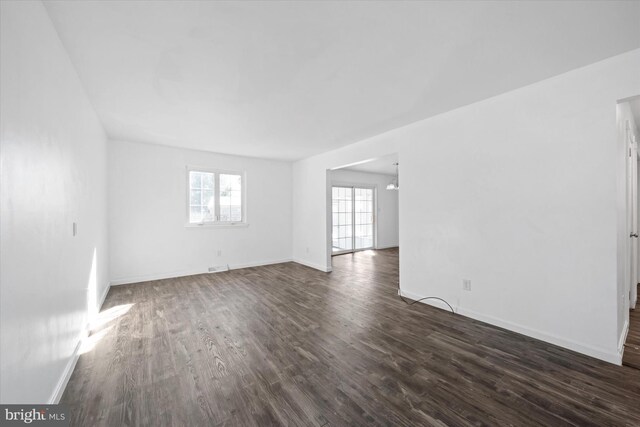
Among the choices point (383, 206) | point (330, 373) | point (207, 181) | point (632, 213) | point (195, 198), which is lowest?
point (330, 373)

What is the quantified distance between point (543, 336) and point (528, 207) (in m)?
1.24

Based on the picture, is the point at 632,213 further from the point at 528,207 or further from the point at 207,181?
the point at 207,181

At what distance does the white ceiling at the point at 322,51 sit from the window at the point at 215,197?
2020 mm

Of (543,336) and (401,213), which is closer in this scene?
(543,336)

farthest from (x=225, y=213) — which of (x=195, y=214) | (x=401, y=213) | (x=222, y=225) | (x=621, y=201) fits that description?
(x=621, y=201)

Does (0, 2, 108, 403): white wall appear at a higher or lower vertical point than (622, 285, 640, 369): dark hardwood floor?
higher

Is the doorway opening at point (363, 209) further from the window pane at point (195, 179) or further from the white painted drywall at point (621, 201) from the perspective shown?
the white painted drywall at point (621, 201)

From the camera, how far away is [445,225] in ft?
10.3

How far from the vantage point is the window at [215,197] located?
5023mm

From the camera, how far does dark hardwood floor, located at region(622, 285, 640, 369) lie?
2.03m

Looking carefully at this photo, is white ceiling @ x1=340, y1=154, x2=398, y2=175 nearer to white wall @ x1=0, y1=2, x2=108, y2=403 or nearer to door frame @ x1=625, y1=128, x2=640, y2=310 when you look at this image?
door frame @ x1=625, y1=128, x2=640, y2=310

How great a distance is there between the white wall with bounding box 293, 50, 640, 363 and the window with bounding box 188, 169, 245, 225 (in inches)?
144

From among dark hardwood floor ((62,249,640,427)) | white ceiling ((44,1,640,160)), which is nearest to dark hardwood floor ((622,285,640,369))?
dark hardwood floor ((62,249,640,427))

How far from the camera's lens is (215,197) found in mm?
5258
